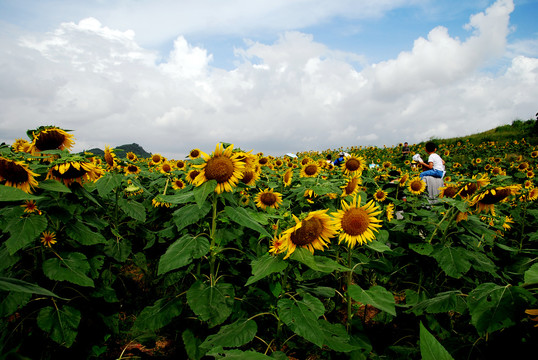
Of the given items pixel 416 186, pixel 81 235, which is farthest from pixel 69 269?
pixel 416 186

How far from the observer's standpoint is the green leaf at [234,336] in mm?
1814

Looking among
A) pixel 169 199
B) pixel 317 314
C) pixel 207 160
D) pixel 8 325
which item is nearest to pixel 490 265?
pixel 317 314

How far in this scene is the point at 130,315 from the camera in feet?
12.3

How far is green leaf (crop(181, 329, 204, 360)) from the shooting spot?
223 centimetres

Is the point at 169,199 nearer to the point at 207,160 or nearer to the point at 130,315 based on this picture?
the point at 207,160

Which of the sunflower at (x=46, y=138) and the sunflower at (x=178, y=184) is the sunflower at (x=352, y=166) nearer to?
the sunflower at (x=178, y=184)

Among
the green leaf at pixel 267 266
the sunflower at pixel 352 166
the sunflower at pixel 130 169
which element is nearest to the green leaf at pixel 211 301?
the green leaf at pixel 267 266

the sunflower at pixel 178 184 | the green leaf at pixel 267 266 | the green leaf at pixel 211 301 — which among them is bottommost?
the green leaf at pixel 211 301

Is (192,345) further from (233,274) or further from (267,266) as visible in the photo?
(267,266)

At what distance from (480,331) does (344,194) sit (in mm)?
2755

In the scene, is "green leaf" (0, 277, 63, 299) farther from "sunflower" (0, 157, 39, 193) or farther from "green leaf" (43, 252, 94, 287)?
"sunflower" (0, 157, 39, 193)

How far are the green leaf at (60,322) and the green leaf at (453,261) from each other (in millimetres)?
3098

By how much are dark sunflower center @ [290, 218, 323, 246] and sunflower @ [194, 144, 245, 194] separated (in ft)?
2.31

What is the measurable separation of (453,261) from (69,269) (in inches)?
125
